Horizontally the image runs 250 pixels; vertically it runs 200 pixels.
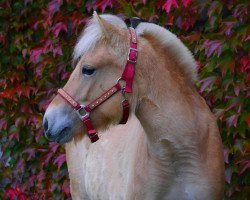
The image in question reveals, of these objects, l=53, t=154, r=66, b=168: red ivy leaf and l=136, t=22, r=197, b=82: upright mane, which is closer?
l=136, t=22, r=197, b=82: upright mane

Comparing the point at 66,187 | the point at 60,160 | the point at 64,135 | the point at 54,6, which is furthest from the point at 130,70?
the point at 66,187

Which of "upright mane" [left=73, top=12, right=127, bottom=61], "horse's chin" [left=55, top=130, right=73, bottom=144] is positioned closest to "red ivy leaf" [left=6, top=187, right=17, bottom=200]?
"horse's chin" [left=55, top=130, right=73, bottom=144]

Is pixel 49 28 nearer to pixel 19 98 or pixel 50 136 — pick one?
pixel 19 98

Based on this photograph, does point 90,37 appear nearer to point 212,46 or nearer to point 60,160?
point 212,46

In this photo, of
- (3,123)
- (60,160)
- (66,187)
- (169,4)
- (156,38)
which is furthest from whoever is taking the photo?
(3,123)

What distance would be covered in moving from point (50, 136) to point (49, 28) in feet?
7.52

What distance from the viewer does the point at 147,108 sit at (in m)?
3.64

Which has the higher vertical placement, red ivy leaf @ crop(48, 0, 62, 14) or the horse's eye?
the horse's eye

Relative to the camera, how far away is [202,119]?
378cm

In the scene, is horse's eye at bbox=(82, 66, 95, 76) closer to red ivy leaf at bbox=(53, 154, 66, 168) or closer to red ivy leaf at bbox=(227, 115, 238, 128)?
red ivy leaf at bbox=(227, 115, 238, 128)

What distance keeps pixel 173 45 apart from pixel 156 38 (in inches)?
4.1

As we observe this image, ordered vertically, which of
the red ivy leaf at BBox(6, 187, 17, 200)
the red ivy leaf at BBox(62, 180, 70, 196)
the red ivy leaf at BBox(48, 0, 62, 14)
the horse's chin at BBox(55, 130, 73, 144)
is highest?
the horse's chin at BBox(55, 130, 73, 144)

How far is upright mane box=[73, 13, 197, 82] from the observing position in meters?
3.62

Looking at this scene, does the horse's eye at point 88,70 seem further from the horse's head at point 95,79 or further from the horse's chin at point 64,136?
the horse's chin at point 64,136
